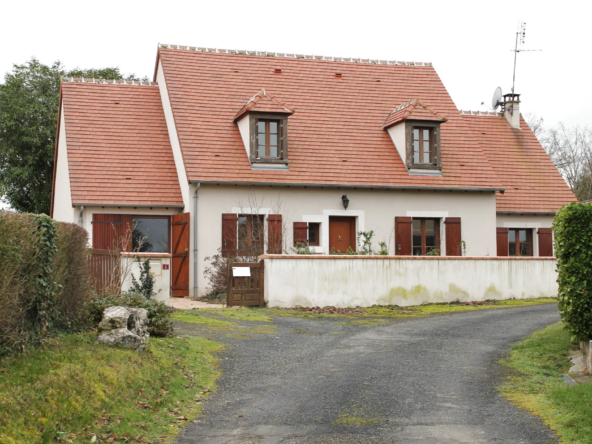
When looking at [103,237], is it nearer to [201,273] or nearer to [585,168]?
[201,273]

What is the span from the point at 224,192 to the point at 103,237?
372 cm

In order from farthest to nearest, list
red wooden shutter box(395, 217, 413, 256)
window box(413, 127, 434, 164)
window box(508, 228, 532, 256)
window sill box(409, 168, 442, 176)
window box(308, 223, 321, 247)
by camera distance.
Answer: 1. window box(508, 228, 532, 256)
2. window box(413, 127, 434, 164)
3. window sill box(409, 168, 442, 176)
4. red wooden shutter box(395, 217, 413, 256)
5. window box(308, 223, 321, 247)

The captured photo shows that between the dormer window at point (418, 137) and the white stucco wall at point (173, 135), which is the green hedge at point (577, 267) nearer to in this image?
the white stucco wall at point (173, 135)

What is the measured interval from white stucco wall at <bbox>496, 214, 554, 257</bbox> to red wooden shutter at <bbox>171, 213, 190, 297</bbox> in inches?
432

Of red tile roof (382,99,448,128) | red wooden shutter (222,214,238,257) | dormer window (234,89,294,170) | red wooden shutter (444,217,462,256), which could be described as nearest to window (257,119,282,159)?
dormer window (234,89,294,170)

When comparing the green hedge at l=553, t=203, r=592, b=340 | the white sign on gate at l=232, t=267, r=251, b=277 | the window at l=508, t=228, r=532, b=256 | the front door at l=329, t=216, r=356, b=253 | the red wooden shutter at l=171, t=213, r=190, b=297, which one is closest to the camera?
the green hedge at l=553, t=203, r=592, b=340

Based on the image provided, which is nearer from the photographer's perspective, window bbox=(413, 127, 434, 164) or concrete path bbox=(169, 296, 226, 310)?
concrete path bbox=(169, 296, 226, 310)

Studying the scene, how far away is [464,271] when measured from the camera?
19750mm

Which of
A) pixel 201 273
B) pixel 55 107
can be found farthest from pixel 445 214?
pixel 55 107

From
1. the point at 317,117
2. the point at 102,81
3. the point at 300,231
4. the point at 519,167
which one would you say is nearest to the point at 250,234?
the point at 300,231

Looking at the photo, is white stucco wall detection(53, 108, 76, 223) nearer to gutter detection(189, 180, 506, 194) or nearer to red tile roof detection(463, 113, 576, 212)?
gutter detection(189, 180, 506, 194)

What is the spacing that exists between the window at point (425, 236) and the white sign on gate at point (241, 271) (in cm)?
770

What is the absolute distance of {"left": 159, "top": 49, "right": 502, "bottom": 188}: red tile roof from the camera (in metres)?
22.3

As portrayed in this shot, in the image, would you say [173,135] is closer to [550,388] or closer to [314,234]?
[314,234]
